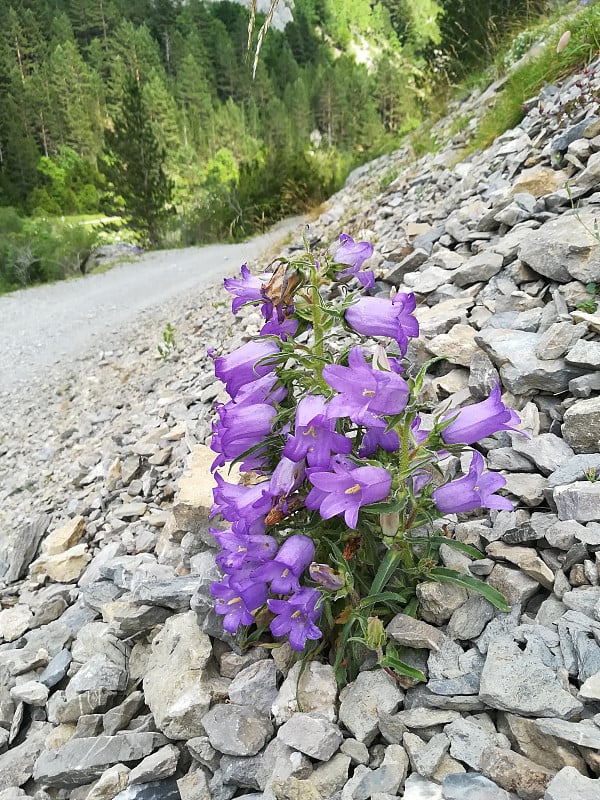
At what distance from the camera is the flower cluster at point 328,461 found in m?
1.45

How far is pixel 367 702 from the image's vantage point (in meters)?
1.51

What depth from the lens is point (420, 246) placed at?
4.27 metres

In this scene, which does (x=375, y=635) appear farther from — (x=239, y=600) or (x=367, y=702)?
(x=239, y=600)

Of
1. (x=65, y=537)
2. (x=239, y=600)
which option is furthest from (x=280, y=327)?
(x=65, y=537)

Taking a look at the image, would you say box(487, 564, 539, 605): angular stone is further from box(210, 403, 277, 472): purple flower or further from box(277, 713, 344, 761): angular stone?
box(210, 403, 277, 472): purple flower

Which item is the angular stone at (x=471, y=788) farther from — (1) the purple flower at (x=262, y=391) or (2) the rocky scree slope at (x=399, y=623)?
(1) the purple flower at (x=262, y=391)

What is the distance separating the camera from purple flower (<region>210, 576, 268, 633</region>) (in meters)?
1.65

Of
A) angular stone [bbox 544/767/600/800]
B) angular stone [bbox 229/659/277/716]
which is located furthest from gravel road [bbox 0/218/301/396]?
angular stone [bbox 544/767/600/800]

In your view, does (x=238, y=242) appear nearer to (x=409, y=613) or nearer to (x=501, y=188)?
(x=501, y=188)

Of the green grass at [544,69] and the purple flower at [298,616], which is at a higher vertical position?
the green grass at [544,69]

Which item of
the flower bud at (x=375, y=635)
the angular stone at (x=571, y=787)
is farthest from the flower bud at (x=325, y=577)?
the angular stone at (x=571, y=787)

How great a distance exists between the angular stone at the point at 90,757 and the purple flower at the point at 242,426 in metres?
0.85

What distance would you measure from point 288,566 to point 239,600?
28cm

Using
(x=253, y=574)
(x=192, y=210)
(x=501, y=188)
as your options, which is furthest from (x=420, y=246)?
(x=192, y=210)
